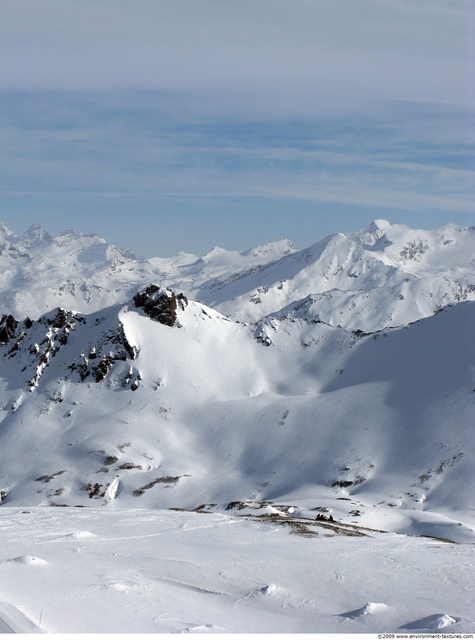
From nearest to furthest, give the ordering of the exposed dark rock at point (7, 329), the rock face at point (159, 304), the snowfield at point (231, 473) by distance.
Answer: the snowfield at point (231, 473)
the rock face at point (159, 304)
the exposed dark rock at point (7, 329)

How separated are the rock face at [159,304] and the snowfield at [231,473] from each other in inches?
19.3

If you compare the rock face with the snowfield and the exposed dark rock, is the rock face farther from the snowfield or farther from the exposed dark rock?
the exposed dark rock

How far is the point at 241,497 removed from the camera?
107 meters

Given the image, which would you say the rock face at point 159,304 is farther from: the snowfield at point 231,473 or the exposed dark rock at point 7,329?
the exposed dark rock at point 7,329

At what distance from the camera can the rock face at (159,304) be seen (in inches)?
6152

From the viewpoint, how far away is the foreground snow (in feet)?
70.0

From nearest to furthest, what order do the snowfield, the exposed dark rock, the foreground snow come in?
the foreground snow, the snowfield, the exposed dark rock

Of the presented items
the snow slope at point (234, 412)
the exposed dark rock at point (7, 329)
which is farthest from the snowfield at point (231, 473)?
the exposed dark rock at point (7, 329)

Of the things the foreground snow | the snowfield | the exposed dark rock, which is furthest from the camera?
the exposed dark rock

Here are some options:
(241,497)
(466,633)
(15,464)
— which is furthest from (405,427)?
(466,633)

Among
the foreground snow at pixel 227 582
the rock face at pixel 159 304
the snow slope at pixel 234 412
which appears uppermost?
the rock face at pixel 159 304

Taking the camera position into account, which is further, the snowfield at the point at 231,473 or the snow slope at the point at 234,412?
the snow slope at the point at 234,412

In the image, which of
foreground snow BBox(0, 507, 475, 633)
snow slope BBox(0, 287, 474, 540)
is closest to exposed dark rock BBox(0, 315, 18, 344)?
snow slope BBox(0, 287, 474, 540)

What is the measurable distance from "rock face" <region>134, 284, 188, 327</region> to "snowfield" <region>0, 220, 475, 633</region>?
1.61 feet
